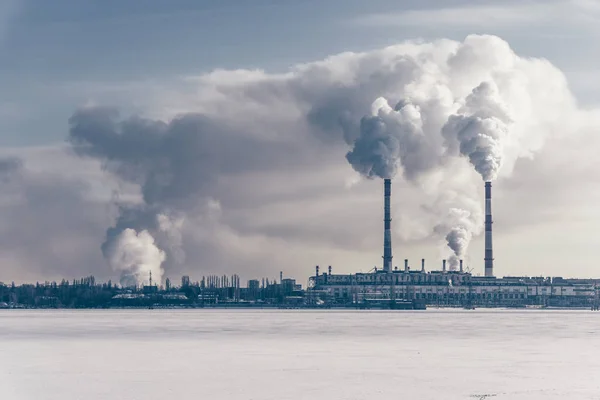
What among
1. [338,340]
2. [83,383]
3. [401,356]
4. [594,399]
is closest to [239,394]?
[83,383]

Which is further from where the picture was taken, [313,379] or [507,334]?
[507,334]

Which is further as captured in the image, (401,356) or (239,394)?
(401,356)

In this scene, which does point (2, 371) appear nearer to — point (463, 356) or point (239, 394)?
point (239, 394)

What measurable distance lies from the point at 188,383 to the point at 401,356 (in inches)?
788

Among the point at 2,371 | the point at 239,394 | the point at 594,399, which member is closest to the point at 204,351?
the point at 2,371

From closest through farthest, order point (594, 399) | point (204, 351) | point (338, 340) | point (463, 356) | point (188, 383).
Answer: point (594, 399), point (188, 383), point (463, 356), point (204, 351), point (338, 340)

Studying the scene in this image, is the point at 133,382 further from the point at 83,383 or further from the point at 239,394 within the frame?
the point at 239,394

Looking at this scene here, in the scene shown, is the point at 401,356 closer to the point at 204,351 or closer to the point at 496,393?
the point at 204,351

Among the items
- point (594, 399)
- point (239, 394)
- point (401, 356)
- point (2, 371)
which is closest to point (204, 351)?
point (401, 356)

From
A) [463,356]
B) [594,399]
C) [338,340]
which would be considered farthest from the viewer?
[338,340]

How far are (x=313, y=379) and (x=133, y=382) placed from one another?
27.0 feet

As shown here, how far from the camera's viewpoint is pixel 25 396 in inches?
1745

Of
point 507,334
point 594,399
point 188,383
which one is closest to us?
point 594,399

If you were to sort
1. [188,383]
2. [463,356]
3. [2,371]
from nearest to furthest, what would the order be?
[188,383]
[2,371]
[463,356]
